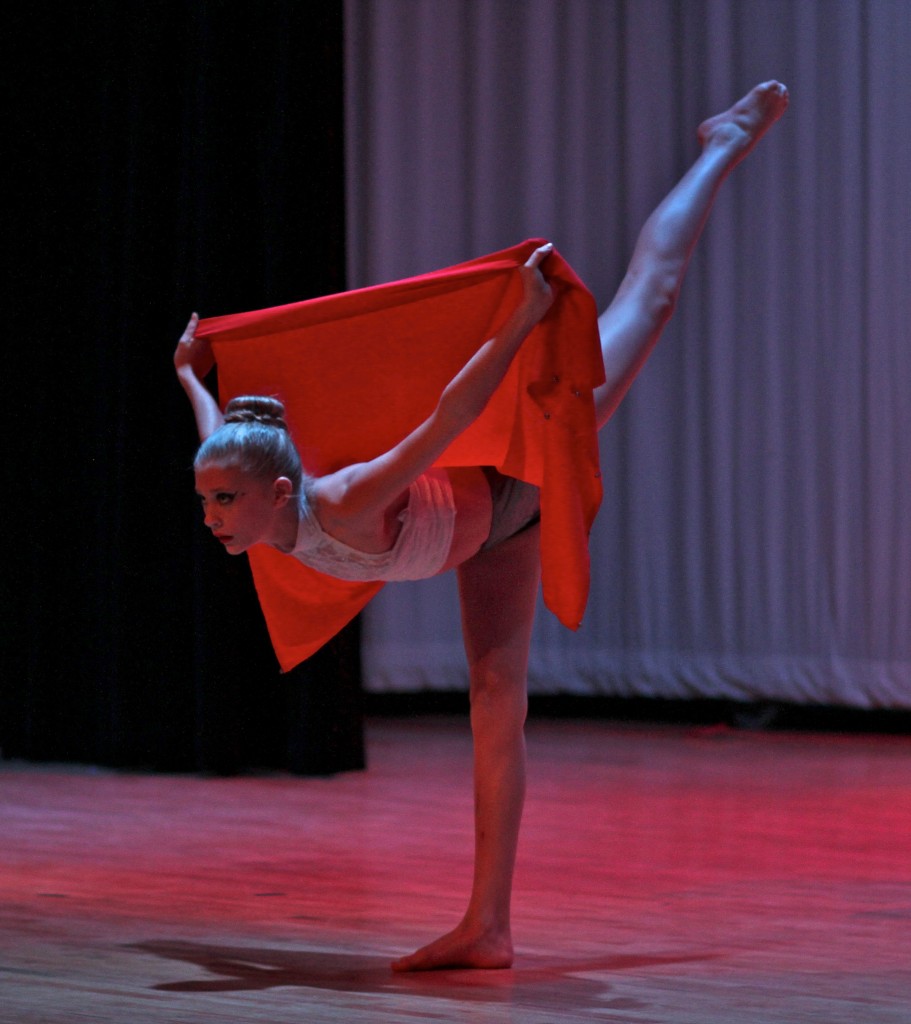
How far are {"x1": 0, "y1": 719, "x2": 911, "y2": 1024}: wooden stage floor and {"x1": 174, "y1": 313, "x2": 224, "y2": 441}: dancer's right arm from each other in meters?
0.88

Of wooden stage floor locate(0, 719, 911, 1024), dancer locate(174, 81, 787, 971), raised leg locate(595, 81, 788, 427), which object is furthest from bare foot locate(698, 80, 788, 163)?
wooden stage floor locate(0, 719, 911, 1024)

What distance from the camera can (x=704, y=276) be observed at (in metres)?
5.38

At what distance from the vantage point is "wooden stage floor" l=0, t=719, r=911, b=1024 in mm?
2262

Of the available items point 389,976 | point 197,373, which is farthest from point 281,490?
point 389,976

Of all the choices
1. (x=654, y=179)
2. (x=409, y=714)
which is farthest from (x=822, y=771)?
(x=654, y=179)

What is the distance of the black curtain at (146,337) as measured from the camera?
4.49 m

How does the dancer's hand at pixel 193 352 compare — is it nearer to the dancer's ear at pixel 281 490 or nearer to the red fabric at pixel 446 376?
the red fabric at pixel 446 376

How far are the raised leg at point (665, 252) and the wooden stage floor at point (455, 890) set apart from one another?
92 cm

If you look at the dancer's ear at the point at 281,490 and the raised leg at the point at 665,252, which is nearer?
the dancer's ear at the point at 281,490

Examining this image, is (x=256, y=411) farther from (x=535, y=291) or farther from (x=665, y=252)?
(x=665, y=252)

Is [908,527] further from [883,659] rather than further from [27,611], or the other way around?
[27,611]

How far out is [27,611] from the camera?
486 centimetres

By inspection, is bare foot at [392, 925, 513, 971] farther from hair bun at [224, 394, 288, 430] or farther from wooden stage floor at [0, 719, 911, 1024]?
hair bun at [224, 394, 288, 430]

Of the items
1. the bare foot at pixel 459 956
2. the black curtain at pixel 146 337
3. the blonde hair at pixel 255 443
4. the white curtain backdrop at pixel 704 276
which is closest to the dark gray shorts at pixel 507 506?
the blonde hair at pixel 255 443
